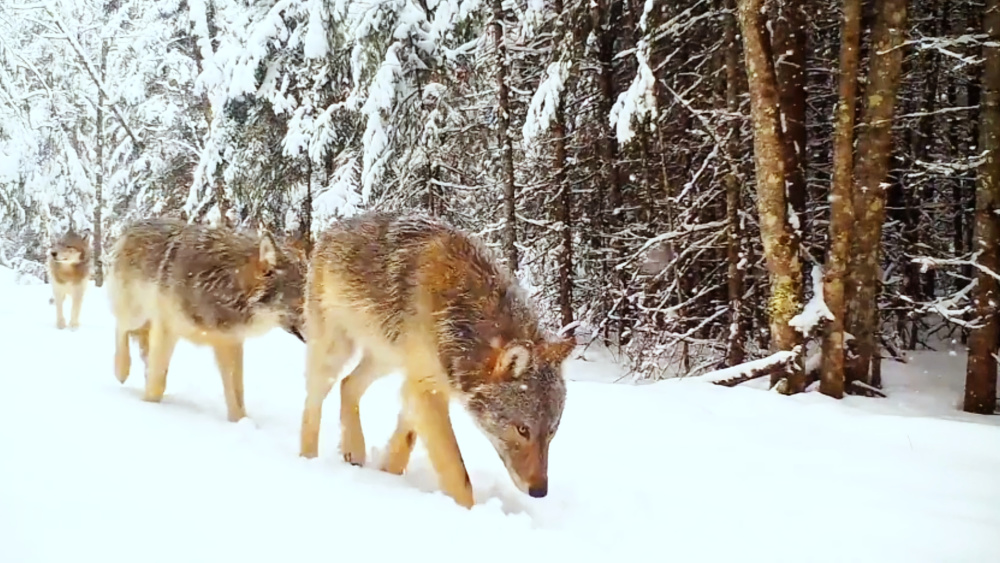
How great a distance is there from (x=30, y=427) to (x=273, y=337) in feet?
22.4

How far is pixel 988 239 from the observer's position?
8703 mm

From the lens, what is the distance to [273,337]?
1132 centimetres

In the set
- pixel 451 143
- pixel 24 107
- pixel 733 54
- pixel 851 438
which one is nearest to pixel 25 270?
pixel 24 107

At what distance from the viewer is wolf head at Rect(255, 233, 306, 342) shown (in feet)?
21.0

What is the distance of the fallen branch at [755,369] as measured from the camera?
7969 mm

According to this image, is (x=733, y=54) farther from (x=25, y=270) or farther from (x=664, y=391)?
(x=25, y=270)

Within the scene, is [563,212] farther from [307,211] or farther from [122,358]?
[122,358]

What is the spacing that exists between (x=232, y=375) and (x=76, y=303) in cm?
749

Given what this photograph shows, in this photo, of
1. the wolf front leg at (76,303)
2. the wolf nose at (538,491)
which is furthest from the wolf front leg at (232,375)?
the wolf front leg at (76,303)

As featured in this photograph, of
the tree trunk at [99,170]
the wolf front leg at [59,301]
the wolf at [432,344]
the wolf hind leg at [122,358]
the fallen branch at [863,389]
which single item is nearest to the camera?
the wolf at [432,344]

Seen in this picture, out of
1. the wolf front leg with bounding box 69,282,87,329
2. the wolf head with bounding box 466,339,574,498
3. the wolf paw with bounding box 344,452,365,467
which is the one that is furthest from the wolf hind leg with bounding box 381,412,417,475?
the wolf front leg with bounding box 69,282,87,329

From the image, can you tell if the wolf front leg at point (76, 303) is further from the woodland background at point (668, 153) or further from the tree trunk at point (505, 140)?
the tree trunk at point (505, 140)

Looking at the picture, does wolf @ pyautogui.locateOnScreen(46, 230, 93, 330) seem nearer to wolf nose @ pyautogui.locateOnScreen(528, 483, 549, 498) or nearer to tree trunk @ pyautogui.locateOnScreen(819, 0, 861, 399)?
wolf nose @ pyautogui.locateOnScreen(528, 483, 549, 498)

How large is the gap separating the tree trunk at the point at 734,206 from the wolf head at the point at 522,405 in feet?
20.8
